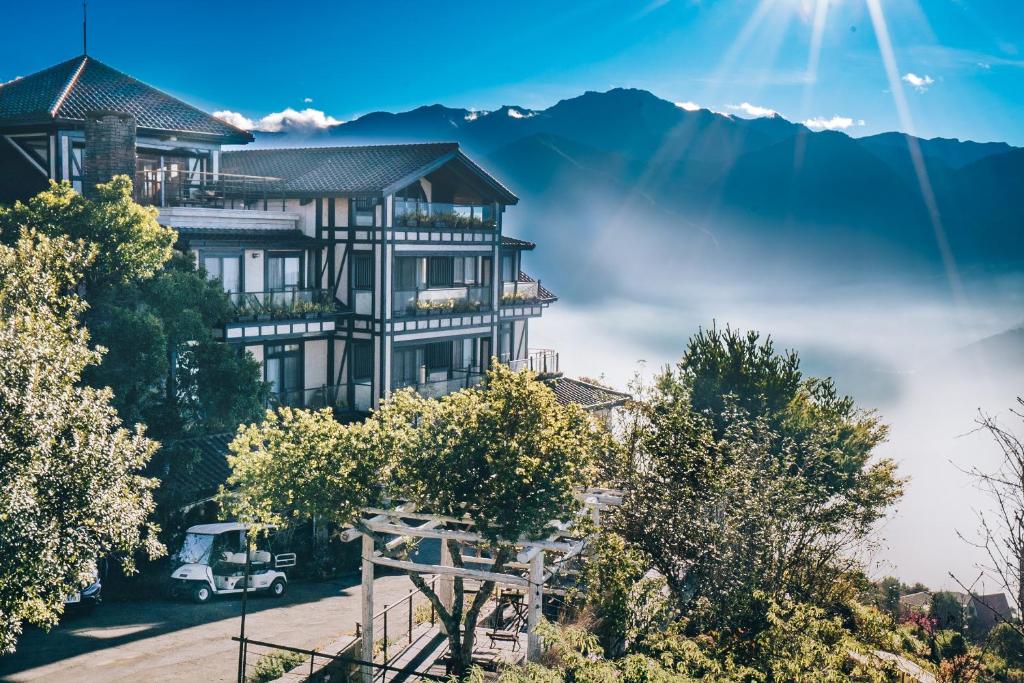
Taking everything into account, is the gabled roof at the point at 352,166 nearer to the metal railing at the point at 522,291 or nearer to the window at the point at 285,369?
the metal railing at the point at 522,291

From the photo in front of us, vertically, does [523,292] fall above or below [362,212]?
below

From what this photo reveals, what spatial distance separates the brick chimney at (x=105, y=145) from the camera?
94.8 feet

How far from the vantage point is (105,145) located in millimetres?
28984

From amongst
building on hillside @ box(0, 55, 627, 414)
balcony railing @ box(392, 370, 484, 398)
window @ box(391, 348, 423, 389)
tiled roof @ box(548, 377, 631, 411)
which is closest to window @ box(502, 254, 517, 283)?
building on hillside @ box(0, 55, 627, 414)

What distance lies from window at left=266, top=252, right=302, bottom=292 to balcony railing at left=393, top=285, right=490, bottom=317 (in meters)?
3.61

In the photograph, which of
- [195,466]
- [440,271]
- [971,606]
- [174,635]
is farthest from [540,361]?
[174,635]

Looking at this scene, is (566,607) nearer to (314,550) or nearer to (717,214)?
(314,550)

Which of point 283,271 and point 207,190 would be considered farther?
point 207,190

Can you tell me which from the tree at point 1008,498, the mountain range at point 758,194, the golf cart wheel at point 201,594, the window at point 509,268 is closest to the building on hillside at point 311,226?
the window at point 509,268

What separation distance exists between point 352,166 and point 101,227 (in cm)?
1417

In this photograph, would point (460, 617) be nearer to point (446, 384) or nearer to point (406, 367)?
point (406, 367)

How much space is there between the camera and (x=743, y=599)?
17109 mm

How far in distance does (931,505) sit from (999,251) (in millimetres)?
83014

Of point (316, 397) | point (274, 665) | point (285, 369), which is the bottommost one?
point (274, 665)
